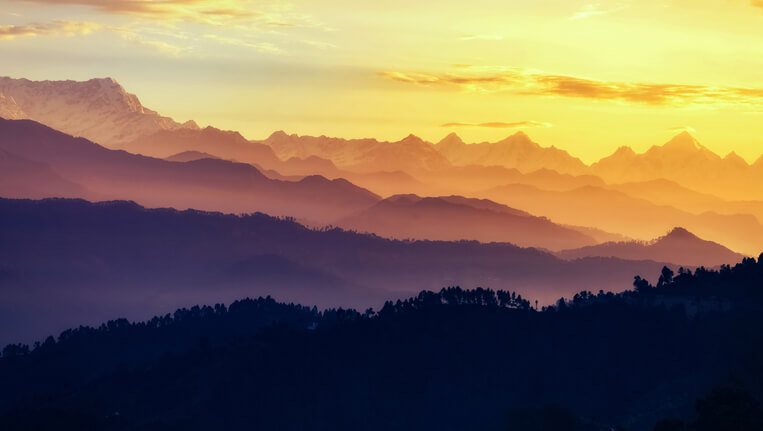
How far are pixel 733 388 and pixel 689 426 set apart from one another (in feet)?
28.6

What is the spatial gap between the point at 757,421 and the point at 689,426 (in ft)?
34.9

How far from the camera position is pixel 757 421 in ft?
502

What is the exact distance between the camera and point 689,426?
160 meters

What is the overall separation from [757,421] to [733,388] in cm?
646

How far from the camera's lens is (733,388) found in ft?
518
